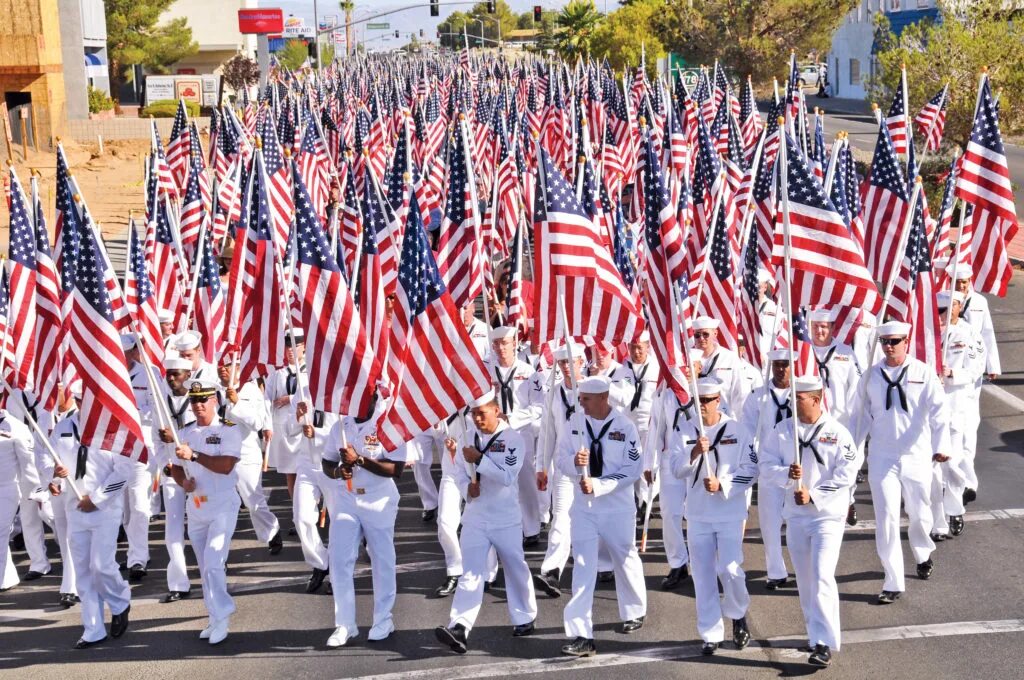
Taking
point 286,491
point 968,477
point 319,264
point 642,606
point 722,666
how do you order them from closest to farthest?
point 722,666
point 642,606
point 319,264
point 968,477
point 286,491

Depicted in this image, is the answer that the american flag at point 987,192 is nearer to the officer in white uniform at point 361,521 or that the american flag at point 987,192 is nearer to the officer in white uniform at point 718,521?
the officer in white uniform at point 718,521

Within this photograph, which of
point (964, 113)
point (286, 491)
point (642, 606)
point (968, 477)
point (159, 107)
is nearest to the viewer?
point (642, 606)

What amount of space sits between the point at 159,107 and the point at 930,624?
54.1 meters

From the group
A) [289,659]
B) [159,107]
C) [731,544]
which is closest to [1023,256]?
[731,544]

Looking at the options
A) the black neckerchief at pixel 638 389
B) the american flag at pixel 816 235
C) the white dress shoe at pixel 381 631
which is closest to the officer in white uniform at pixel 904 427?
the american flag at pixel 816 235

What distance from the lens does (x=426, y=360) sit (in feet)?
33.2

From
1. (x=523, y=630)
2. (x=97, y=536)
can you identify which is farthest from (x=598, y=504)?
(x=97, y=536)

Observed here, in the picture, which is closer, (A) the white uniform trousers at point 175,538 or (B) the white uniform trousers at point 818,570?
(B) the white uniform trousers at point 818,570

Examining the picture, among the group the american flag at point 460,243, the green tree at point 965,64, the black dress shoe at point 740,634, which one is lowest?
the black dress shoe at point 740,634

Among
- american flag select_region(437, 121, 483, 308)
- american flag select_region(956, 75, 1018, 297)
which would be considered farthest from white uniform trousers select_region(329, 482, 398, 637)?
american flag select_region(956, 75, 1018, 297)

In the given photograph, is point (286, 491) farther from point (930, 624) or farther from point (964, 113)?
point (964, 113)

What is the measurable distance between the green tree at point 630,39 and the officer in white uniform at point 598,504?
55.3 meters

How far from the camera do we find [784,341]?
1312cm

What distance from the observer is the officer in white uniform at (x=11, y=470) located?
37.2ft
